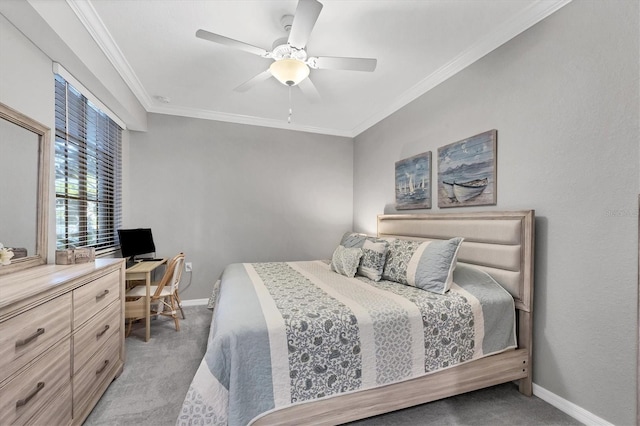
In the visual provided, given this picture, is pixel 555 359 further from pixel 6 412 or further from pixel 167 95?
pixel 167 95

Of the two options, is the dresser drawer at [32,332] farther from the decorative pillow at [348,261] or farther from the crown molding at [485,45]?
the crown molding at [485,45]

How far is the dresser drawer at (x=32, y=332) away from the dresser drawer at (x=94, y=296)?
85mm

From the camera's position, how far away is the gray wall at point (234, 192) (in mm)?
3596

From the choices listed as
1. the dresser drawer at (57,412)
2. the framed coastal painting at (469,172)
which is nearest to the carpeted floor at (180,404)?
the dresser drawer at (57,412)

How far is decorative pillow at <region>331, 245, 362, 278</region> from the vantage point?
2590 millimetres

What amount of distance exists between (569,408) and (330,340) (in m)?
1.57

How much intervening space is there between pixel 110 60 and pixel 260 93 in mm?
1355

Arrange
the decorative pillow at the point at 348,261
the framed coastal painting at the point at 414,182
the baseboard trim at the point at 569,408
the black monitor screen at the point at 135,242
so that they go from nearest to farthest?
the baseboard trim at the point at 569,408 → the decorative pillow at the point at 348,261 → the framed coastal painting at the point at 414,182 → the black monitor screen at the point at 135,242

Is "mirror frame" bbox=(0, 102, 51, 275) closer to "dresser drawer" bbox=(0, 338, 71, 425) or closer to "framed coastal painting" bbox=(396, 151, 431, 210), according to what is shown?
"dresser drawer" bbox=(0, 338, 71, 425)

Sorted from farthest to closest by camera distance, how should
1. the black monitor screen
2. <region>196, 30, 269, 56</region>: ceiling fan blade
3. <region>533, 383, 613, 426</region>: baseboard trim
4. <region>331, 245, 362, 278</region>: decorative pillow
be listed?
1. the black monitor screen
2. <region>331, 245, 362, 278</region>: decorative pillow
3. <region>196, 30, 269, 56</region>: ceiling fan blade
4. <region>533, 383, 613, 426</region>: baseboard trim

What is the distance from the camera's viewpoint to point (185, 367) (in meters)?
2.23

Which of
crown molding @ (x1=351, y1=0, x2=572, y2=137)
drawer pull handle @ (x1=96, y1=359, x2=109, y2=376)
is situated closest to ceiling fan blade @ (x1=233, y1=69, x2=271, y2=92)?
crown molding @ (x1=351, y1=0, x2=572, y2=137)

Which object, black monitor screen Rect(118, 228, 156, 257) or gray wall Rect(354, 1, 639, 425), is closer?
gray wall Rect(354, 1, 639, 425)

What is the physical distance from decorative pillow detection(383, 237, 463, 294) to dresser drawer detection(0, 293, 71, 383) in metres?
2.12
